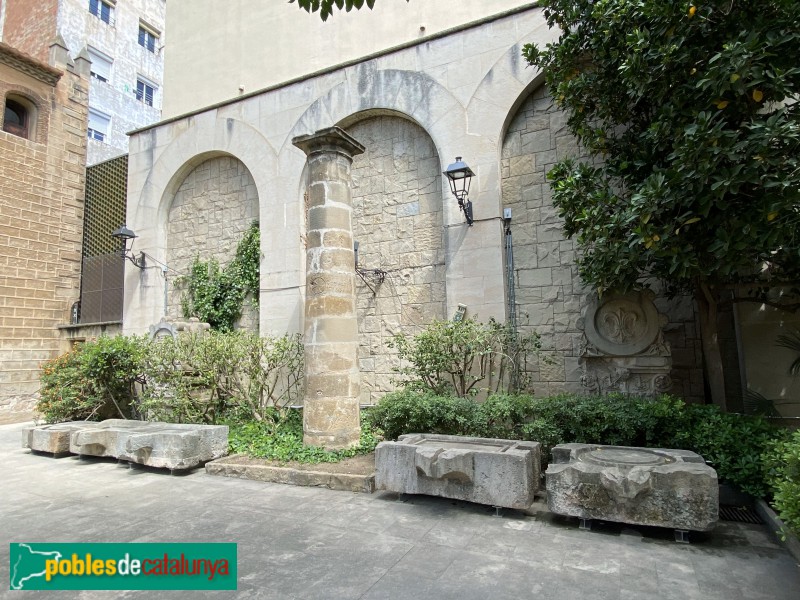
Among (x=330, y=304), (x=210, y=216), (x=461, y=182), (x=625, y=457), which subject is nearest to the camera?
(x=625, y=457)

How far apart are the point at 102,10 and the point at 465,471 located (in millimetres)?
26463

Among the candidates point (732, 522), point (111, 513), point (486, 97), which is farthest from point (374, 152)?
point (732, 522)

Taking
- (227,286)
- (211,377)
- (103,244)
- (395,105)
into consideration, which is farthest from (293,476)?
(103,244)

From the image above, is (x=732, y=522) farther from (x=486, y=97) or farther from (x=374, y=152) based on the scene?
(x=374, y=152)

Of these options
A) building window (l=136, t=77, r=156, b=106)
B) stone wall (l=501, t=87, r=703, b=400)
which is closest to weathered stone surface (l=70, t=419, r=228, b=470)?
stone wall (l=501, t=87, r=703, b=400)

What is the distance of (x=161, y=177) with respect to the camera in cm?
1125

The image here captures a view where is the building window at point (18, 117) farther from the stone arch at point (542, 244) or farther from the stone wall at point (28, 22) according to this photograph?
the stone arch at point (542, 244)

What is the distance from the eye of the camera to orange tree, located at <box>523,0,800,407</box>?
4027 millimetres

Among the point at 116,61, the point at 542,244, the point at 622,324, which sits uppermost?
the point at 116,61

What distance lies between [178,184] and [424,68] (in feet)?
21.1

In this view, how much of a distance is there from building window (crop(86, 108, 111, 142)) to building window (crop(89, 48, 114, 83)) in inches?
67.5

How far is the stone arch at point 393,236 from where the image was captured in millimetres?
8352

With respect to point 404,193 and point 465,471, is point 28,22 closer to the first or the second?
point 404,193

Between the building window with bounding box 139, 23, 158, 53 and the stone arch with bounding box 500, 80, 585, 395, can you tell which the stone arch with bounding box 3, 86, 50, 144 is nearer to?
the stone arch with bounding box 500, 80, 585, 395
